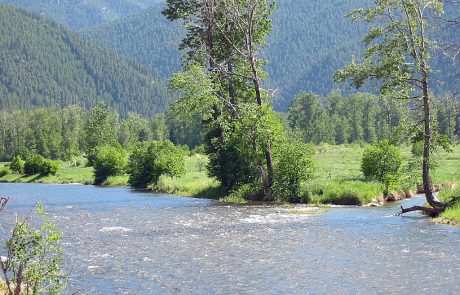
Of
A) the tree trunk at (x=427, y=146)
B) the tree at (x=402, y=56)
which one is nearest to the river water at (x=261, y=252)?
the tree trunk at (x=427, y=146)

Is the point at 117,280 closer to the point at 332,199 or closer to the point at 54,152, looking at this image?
the point at 332,199

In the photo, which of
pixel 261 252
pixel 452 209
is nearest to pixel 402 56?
pixel 452 209

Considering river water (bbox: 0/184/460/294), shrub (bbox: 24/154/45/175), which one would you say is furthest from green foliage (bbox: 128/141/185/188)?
shrub (bbox: 24/154/45/175)

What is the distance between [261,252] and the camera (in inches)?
1054

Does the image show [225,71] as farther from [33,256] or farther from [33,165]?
[33,165]

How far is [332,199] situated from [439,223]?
1273cm

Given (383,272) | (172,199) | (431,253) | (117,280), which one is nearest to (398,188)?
(172,199)

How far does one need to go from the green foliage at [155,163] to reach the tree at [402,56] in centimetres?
3651

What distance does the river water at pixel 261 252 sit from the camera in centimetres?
2097

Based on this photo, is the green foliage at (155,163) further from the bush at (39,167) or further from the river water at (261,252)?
the bush at (39,167)

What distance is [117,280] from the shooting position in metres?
22.0

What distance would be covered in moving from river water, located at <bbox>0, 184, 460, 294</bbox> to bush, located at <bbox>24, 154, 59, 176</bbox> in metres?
75.3

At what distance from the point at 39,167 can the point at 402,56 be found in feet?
295

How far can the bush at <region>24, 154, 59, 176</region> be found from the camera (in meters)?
114
